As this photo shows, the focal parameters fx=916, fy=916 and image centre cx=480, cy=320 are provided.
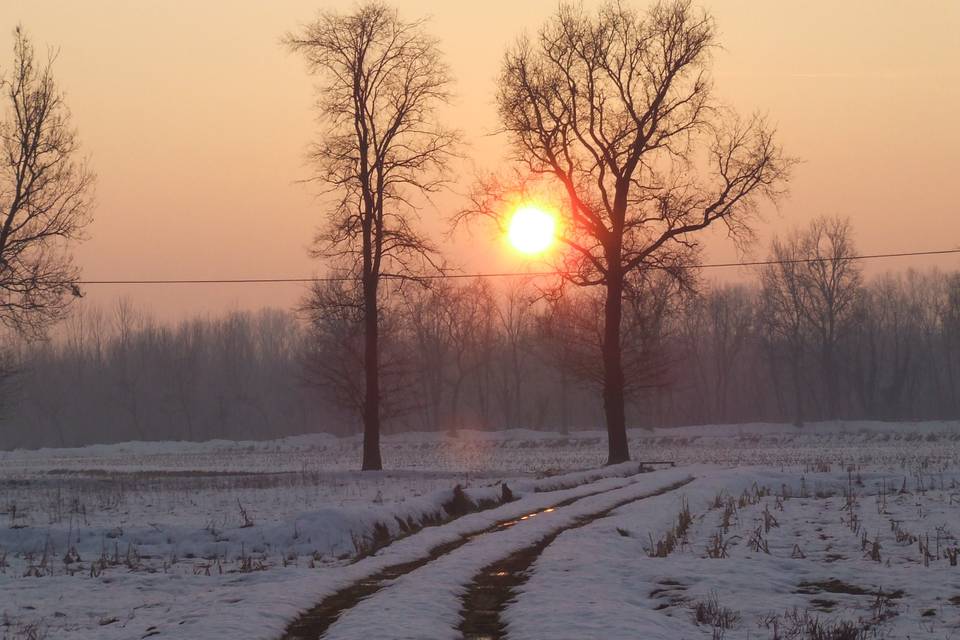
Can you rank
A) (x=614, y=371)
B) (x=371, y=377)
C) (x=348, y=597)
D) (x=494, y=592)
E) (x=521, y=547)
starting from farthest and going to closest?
(x=614, y=371) < (x=371, y=377) < (x=521, y=547) < (x=494, y=592) < (x=348, y=597)

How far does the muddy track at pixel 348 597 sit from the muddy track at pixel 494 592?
103 cm

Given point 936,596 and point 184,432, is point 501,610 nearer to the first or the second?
point 936,596

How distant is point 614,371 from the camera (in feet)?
105

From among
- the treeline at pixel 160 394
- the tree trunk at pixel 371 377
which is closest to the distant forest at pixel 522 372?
the treeline at pixel 160 394

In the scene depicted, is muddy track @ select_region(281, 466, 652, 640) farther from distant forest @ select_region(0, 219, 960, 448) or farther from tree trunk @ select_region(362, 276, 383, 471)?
distant forest @ select_region(0, 219, 960, 448)

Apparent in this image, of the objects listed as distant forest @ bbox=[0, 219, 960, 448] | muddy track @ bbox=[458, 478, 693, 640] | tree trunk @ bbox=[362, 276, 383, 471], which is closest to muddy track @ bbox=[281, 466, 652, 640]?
muddy track @ bbox=[458, 478, 693, 640]

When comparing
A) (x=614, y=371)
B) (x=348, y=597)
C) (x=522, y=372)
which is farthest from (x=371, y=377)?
(x=522, y=372)

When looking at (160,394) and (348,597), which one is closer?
(348,597)

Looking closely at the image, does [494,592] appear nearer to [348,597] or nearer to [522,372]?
[348,597]

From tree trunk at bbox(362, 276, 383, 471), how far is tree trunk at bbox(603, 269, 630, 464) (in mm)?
7989

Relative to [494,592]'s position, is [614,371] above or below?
above

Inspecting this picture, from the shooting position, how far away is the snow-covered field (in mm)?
8594

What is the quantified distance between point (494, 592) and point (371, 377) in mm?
22003

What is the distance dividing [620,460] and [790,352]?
207ft
